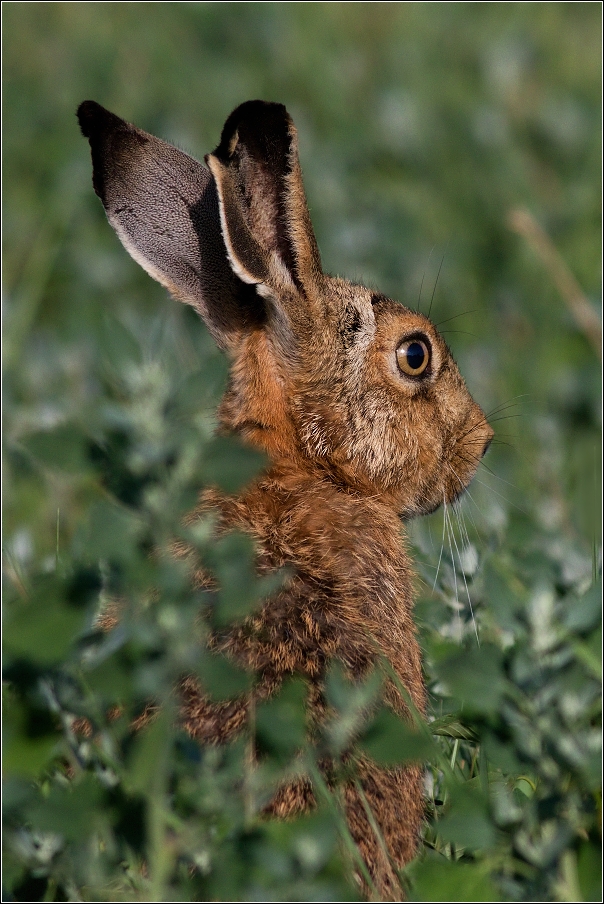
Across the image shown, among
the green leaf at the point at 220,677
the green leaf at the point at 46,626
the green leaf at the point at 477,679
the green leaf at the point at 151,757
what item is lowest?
the green leaf at the point at 151,757

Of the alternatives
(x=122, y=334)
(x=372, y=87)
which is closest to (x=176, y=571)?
(x=122, y=334)

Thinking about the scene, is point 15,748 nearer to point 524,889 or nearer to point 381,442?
point 524,889

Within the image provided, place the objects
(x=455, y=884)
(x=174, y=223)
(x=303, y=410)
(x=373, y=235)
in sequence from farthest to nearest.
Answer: (x=373, y=235)
(x=174, y=223)
(x=303, y=410)
(x=455, y=884)

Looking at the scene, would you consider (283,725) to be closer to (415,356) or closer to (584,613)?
(584,613)

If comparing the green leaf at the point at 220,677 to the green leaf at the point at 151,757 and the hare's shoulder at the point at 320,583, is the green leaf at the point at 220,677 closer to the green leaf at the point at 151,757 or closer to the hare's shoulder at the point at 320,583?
the green leaf at the point at 151,757

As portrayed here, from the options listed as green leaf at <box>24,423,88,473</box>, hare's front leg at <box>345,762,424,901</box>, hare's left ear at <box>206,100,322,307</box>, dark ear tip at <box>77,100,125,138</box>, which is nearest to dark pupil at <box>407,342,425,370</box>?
hare's left ear at <box>206,100,322,307</box>

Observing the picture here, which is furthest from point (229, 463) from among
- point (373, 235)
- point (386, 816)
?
point (373, 235)

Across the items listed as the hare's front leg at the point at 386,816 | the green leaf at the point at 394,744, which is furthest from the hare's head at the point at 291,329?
the green leaf at the point at 394,744
